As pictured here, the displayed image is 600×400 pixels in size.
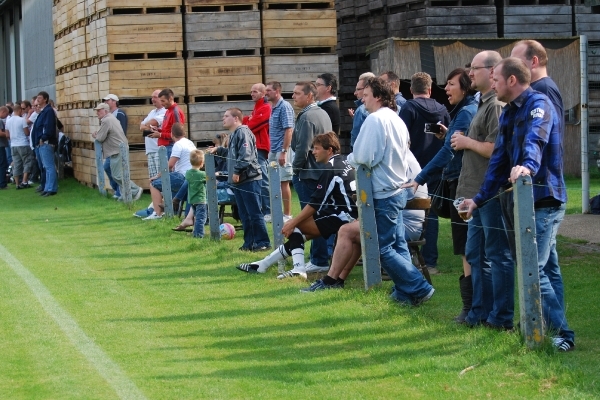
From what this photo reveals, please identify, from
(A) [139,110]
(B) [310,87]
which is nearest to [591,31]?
(A) [139,110]

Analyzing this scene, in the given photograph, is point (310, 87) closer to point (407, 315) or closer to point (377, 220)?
point (377, 220)

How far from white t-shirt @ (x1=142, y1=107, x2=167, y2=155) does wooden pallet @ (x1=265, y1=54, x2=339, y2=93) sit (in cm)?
237

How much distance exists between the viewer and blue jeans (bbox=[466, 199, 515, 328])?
8.23 m

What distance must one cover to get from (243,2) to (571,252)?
9.92 meters

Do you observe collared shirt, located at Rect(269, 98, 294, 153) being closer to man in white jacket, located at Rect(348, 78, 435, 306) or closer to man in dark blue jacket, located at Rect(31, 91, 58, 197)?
man in white jacket, located at Rect(348, 78, 435, 306)

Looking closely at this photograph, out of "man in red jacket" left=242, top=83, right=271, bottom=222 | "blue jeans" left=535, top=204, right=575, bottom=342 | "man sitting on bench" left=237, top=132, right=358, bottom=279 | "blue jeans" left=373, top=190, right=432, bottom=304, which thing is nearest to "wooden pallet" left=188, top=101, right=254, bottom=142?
"man in red jacket" left=242, top=83, right=271, bottom=222

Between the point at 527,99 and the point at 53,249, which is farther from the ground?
the point at 527,99

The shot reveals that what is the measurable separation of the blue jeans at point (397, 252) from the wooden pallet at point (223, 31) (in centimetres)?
1123

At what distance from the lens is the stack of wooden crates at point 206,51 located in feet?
67.8

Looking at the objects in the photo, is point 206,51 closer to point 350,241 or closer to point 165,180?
point 165,180

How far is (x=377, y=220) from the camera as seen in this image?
10109 mm

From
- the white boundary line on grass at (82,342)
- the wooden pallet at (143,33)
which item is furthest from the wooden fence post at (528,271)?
the wooden pallet at (143,33)

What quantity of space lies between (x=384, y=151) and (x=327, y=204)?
1327mm

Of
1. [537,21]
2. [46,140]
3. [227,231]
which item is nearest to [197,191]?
[227,231]
